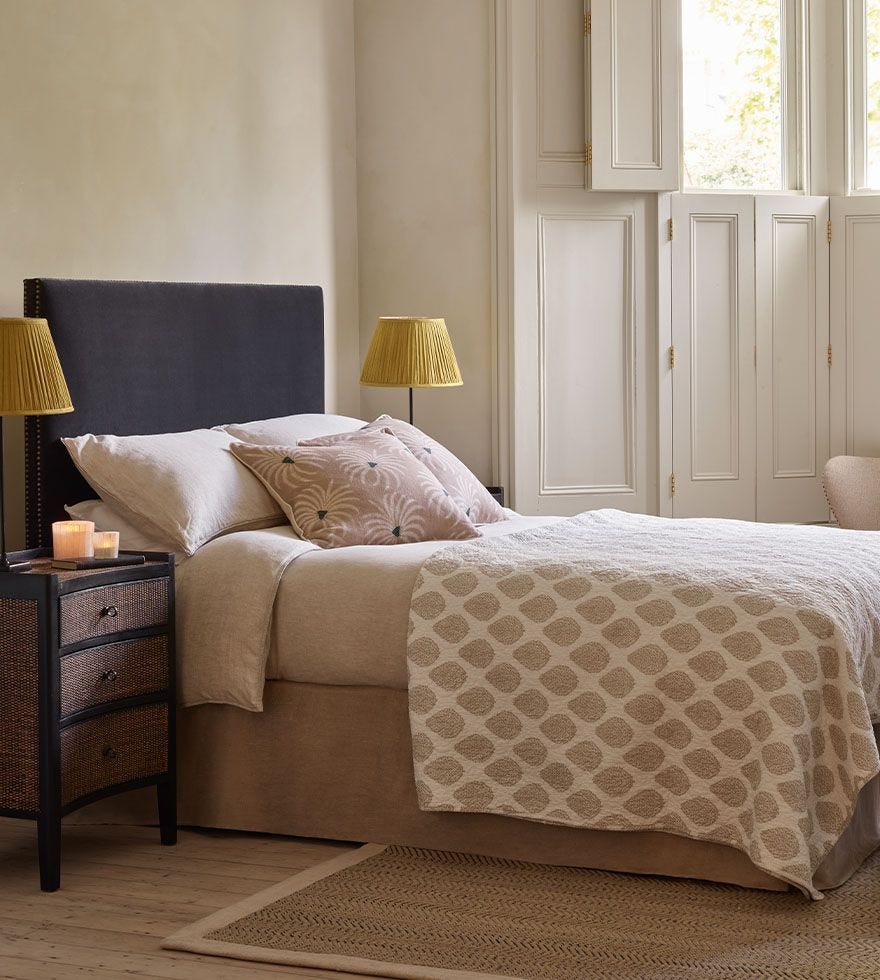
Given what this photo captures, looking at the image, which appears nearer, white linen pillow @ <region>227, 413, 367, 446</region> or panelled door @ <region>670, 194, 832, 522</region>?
white linen pillow @ <region>227, 413, 367, 446</region>

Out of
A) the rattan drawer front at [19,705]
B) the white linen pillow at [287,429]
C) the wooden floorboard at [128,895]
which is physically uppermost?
the white linen pillow at [287,429]

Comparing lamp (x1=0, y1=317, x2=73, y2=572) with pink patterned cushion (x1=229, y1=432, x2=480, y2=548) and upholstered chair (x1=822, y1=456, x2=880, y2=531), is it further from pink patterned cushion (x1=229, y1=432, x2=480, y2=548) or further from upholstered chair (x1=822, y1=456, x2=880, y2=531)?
upholstered chair (x1=822, y1=456, x2=880, y2=531)

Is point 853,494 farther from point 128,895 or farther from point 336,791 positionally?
point 128,895

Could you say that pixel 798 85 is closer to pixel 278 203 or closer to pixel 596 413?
pixel 596 413

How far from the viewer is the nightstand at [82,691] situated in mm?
2861

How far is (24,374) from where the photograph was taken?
3.02 metres

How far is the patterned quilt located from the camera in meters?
2.71

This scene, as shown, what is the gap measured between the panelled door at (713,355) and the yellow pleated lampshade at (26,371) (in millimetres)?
2959

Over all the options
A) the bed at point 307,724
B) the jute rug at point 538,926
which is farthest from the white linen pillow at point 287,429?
the jute rug at point 538,926

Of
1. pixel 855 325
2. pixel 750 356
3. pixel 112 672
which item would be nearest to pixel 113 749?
pixel 112 672

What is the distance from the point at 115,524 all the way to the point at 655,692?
54.5 inches

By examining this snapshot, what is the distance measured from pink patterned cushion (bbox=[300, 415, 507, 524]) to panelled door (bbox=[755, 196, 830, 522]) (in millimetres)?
1841

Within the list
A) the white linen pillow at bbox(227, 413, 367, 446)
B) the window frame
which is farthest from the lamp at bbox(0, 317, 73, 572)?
the window frame

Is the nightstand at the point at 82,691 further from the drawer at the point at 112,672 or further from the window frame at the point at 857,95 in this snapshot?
the window frame at the point at 857,95
